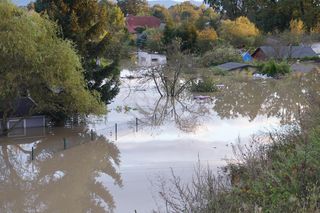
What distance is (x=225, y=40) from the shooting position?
57031 mm

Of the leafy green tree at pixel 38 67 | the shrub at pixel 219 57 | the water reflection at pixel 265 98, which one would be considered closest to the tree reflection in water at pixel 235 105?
the water reflection at pixel 265 98

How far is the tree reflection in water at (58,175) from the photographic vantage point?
12016mm

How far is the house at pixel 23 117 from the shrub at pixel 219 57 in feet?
97.5

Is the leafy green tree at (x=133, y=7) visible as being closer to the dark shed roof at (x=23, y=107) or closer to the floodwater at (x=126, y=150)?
the floodwater at (x=126, y=150)

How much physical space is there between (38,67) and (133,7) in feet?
256

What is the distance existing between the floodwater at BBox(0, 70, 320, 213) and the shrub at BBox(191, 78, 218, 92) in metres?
3.84

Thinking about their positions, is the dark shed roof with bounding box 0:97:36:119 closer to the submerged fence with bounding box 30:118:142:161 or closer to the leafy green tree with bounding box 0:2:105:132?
the leafy green tree with bounding box 0:2:105:132

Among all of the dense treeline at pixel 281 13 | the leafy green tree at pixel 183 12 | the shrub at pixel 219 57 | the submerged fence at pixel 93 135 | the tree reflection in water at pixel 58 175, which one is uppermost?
the leafy green tree at pixel 183 12

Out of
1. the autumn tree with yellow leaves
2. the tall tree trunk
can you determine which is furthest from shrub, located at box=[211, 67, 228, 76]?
the tall tree trunk

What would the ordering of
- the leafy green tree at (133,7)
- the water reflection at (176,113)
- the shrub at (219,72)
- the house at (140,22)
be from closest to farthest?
the water reflection at (176,113), the shrub at (219,72), the house at (140,22), the leafy green tree at (133,7)

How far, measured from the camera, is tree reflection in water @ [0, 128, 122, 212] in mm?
12016

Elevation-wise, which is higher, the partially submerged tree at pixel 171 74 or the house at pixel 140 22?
the house at pixel 140 22

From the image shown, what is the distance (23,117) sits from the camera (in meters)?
19.9

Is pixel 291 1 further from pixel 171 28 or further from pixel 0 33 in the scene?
pixel 0 33
